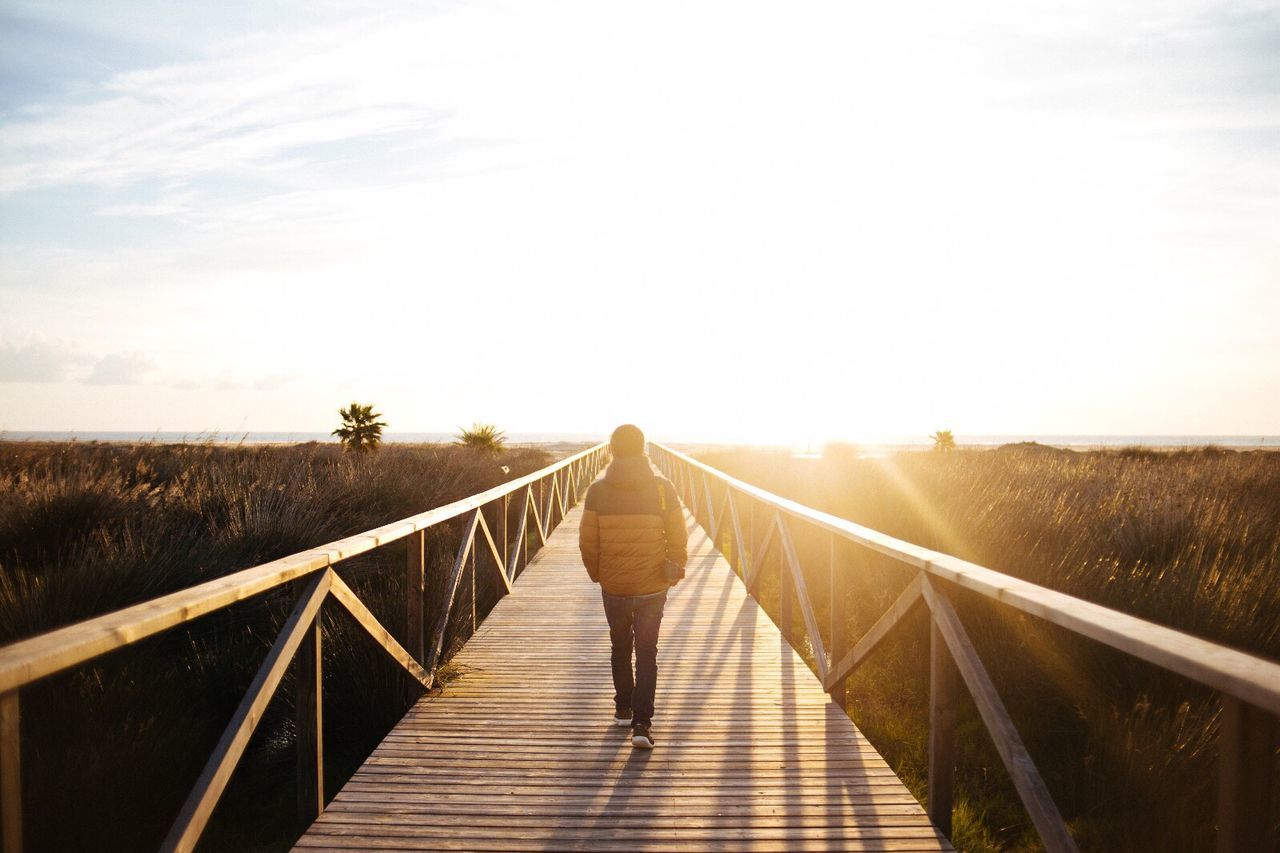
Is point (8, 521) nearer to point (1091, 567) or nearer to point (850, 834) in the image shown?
point (850, 834)

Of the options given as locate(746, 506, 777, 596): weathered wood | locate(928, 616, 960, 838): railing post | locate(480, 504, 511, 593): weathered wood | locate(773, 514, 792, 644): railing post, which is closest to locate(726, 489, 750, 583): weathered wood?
locate(746, 506, 777, 596): weathered wood

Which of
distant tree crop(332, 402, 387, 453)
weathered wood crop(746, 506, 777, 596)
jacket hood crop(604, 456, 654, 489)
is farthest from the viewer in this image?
distant tree crop(332, 402, 387, 453)

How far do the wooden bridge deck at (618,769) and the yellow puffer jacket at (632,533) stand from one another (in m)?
0.79

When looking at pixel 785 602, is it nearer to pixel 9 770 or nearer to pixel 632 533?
pixel 632 533

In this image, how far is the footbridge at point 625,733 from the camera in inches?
65.0

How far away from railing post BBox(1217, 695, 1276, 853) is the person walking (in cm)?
272

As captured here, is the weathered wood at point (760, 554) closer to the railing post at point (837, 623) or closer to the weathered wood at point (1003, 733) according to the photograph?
the railing post at point (837, 623)

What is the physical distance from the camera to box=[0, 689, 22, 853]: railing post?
1442 mm

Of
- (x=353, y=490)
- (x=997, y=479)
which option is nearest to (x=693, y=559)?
(x=997, y=479)

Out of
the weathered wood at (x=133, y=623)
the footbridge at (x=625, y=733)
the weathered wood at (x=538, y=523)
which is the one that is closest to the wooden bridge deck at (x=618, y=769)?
the footbridge at (x=625, y=733)

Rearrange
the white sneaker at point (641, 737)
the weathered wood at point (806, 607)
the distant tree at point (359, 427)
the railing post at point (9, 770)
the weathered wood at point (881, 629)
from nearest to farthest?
the railing post at point (9, 770), the weathered wood at point (881, 629), the white sneaker at point (641, 737), the weathered wood at point (806, 607), the distant tree at point (359, 427)

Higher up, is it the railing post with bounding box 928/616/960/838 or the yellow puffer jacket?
the yellow puffer jacket

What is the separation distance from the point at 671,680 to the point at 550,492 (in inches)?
288

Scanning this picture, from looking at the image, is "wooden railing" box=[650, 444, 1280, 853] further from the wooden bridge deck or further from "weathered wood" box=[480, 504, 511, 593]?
"weathered wood" box=[480, 504, 511, 593]
